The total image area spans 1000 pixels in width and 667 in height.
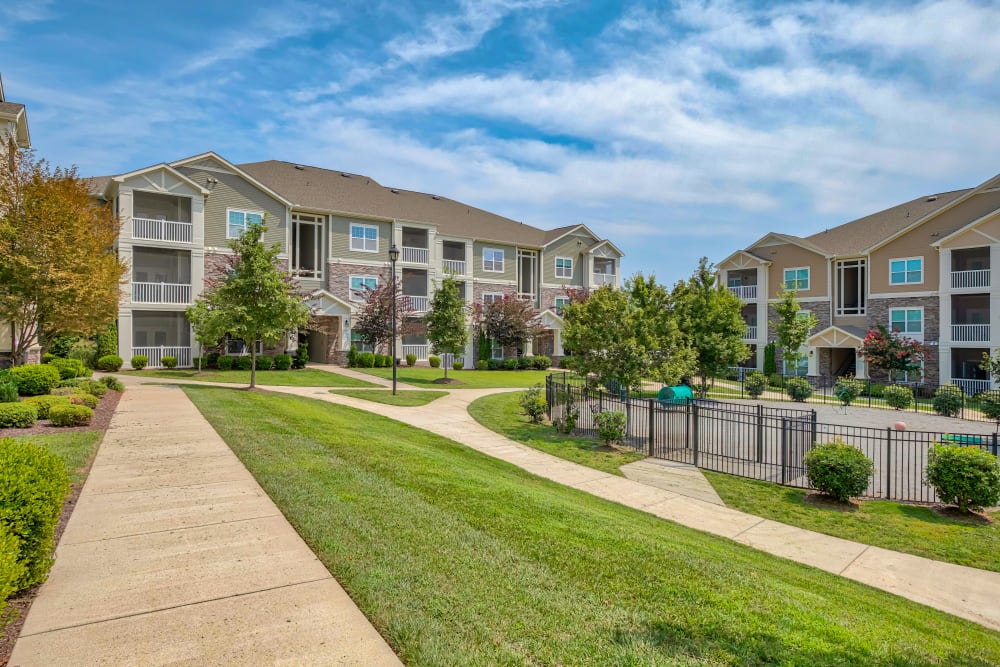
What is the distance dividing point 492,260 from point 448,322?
12.7 metres

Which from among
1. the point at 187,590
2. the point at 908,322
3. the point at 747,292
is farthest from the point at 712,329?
the point at 187,590

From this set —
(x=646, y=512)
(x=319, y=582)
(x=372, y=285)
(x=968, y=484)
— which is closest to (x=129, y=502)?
(x=319, y=582)

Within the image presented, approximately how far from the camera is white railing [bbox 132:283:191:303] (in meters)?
26.5

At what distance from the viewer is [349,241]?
3316cm

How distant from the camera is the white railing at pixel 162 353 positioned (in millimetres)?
26672

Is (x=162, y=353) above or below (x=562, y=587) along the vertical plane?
above

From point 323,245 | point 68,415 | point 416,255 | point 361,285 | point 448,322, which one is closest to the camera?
point 68,415

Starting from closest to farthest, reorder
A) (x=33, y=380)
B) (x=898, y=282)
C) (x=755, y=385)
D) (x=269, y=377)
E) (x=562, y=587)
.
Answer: (x=562, y=587) < (x=33, y=380) < (x=269, y=377) < (x=755, y=385) < (x=898, y=282)

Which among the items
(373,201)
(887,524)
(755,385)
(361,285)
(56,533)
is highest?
(373,201)

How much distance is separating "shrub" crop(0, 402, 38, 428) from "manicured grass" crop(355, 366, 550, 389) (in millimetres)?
15805

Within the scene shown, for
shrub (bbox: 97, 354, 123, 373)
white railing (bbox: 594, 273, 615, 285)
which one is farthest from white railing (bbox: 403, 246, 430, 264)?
shrub (bbox: 97, 354, 123, 373)

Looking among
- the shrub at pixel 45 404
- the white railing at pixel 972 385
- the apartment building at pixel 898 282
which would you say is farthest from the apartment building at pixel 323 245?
the white railing at pixel 972 385

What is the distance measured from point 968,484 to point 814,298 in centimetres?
3162

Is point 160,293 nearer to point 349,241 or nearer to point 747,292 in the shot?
point 349,241
